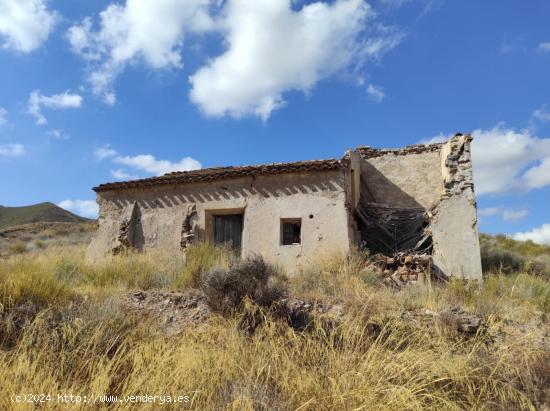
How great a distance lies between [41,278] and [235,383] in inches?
174

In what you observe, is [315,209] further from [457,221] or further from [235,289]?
[235,289]

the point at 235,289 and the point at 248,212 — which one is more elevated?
the point at 248,212

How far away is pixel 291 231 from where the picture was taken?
1236 cm

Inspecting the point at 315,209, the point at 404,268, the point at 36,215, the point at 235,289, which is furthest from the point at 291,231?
the point at 36,215

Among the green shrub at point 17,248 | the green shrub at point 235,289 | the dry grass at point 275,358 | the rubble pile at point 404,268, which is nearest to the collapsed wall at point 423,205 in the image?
the rubble pile at point 404,268

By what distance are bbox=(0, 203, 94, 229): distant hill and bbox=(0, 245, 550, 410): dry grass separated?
39.6 metres

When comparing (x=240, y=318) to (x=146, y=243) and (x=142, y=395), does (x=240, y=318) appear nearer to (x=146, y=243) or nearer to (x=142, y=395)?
(x=142, y=395)

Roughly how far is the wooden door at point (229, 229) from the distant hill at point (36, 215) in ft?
113

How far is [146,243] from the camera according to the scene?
1371cm

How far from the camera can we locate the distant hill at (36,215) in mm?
41500

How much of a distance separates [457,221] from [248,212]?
6.37 meters

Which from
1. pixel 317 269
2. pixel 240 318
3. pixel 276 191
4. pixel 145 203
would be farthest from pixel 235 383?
pixel 145 203

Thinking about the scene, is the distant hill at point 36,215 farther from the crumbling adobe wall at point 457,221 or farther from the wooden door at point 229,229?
the crumbling adobe wall at point 457,221

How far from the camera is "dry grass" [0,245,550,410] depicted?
399cm
